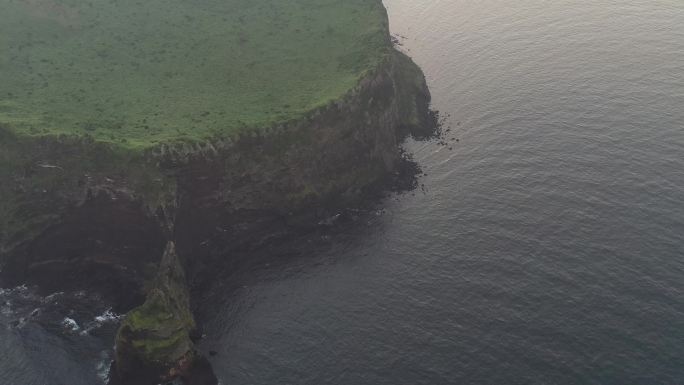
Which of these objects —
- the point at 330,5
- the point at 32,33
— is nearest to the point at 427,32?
the point at 330,5

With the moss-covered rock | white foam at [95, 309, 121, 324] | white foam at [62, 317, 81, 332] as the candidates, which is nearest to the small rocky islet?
the moss-covered rock

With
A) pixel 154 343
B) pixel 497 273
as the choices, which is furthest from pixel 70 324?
pixel 497 273

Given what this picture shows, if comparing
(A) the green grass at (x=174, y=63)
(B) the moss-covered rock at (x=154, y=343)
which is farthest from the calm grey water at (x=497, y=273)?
(A) the green grass at (x=174, y=63)

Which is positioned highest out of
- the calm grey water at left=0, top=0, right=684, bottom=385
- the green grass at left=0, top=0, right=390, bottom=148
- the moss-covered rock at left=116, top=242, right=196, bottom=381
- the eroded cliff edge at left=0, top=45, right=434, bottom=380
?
the green grass at left=0, top=0, right=390, bottom=148

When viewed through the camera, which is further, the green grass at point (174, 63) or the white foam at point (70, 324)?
the green grass at point (174, 63)

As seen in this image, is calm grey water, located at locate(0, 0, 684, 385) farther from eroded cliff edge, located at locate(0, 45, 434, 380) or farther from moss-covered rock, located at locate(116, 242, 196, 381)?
eroded cliff edge, located at locate(0, 45, 434, 380)

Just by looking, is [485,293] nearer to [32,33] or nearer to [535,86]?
[535,86]

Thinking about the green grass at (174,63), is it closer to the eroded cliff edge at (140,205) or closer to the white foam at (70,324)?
the eroded cliff edge at (140,205)
